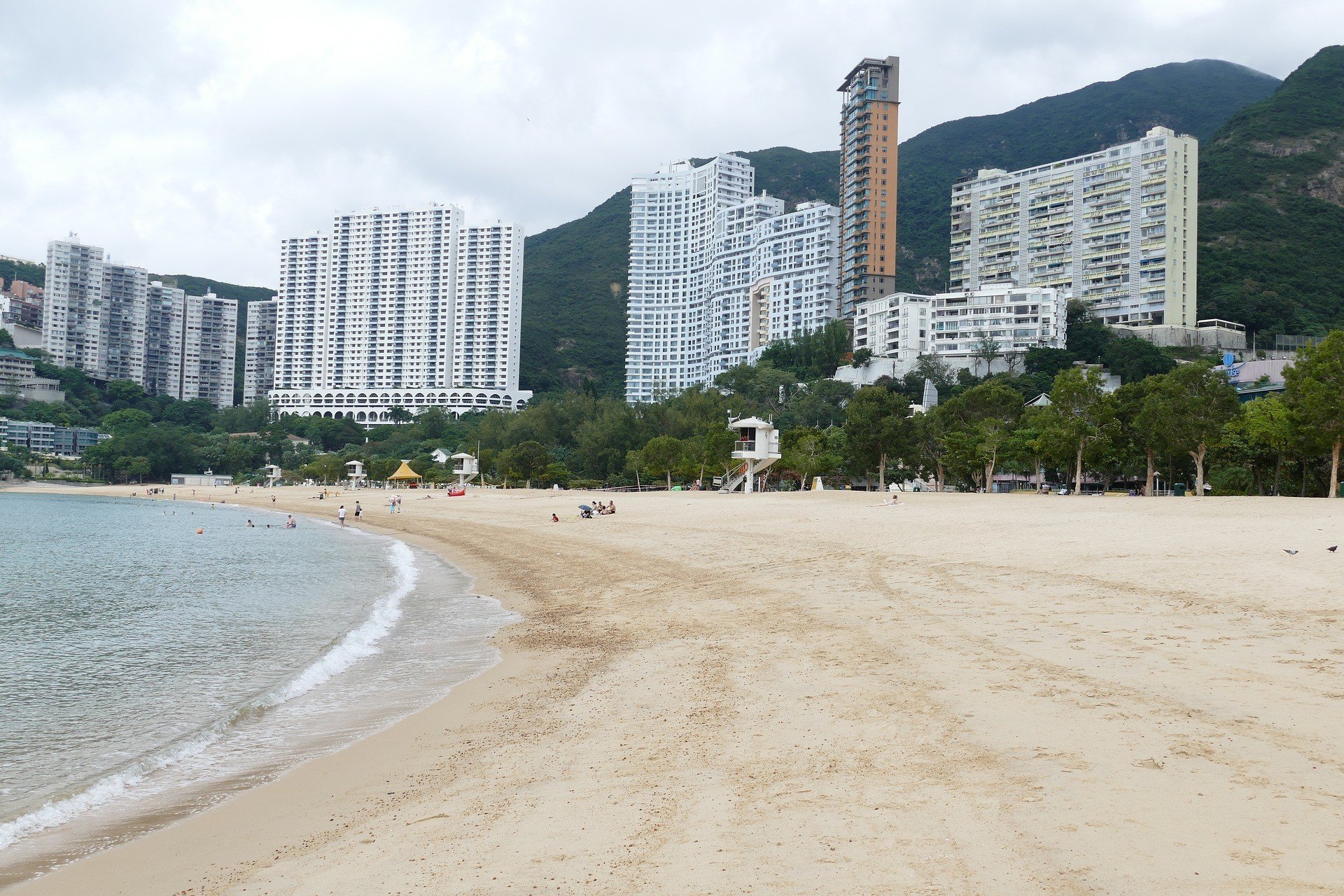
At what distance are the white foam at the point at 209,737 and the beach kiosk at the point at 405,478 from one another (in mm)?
82931

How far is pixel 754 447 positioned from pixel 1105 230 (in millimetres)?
96431

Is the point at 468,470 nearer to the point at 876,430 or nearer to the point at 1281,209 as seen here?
the point at 876,430

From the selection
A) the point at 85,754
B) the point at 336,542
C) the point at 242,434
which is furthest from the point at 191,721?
the point at 242,434

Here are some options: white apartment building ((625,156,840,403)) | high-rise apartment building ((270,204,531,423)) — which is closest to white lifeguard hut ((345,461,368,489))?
white apartment building ((625,156,840,403))

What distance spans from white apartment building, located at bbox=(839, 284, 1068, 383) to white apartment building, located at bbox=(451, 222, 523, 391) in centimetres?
8626

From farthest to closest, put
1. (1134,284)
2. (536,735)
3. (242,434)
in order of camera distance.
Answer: (242,434) < (1134,284) < (536,735)

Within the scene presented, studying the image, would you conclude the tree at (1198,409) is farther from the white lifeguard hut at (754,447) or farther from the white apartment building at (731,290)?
the white apartment building at (731,290)

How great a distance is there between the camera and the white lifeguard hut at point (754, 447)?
2522 inches

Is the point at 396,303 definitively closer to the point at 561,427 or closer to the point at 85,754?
the point at 561,427

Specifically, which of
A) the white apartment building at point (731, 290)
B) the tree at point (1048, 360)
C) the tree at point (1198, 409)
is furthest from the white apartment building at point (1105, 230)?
the tree at point (1198, 409)

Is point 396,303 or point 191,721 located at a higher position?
point 396,303

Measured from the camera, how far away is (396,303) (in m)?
187

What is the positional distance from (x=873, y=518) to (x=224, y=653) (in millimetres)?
22070

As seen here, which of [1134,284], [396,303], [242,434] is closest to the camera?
[1134,284]
